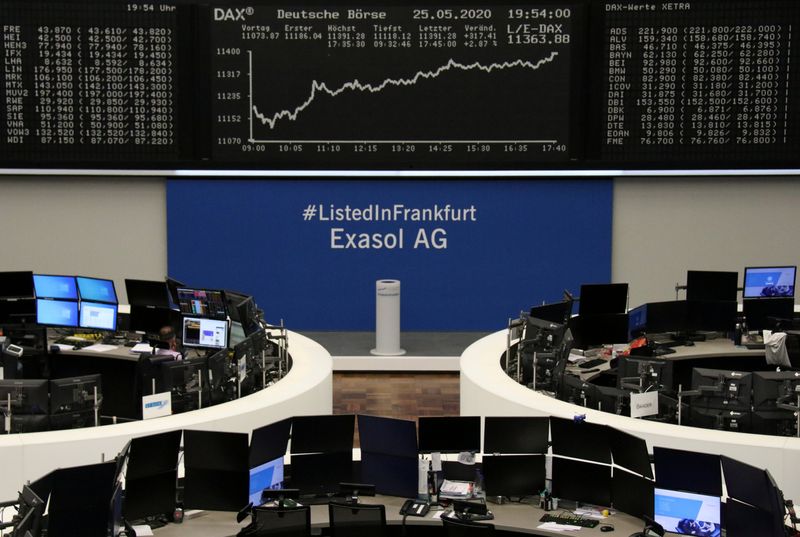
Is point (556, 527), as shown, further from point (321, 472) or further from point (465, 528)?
point (321, 472)

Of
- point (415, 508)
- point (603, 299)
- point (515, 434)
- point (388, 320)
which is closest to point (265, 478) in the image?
point (415, 508)

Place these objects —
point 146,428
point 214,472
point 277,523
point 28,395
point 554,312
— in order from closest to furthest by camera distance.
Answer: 1. point 277,523
2. point 214,472
3. point 146,428
4. point 28,395
5. point 554,312

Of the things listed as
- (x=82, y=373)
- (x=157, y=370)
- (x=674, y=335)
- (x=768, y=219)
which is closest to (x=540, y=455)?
(x=157, y=370)

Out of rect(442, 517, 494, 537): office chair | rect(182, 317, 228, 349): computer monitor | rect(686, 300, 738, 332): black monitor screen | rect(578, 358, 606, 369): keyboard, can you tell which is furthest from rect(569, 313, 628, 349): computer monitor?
rect(442, 517, 494, 537): office chair

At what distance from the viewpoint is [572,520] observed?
263 inches

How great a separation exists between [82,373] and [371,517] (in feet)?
16.0

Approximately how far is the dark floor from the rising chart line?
239 cm

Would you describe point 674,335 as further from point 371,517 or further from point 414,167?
point 371,517

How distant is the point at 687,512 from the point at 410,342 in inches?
253

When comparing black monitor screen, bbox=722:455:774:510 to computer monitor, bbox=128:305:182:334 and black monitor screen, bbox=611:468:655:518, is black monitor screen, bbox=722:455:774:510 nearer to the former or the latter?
black monitor screen, bbox=611:468:655:518

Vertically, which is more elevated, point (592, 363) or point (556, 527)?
point (592, 363)

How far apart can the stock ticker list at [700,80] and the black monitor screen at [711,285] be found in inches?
80.1

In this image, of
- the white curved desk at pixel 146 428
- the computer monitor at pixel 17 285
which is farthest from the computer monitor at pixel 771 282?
the computer monitor at pixel 17 285

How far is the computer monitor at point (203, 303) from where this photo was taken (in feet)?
31.4
